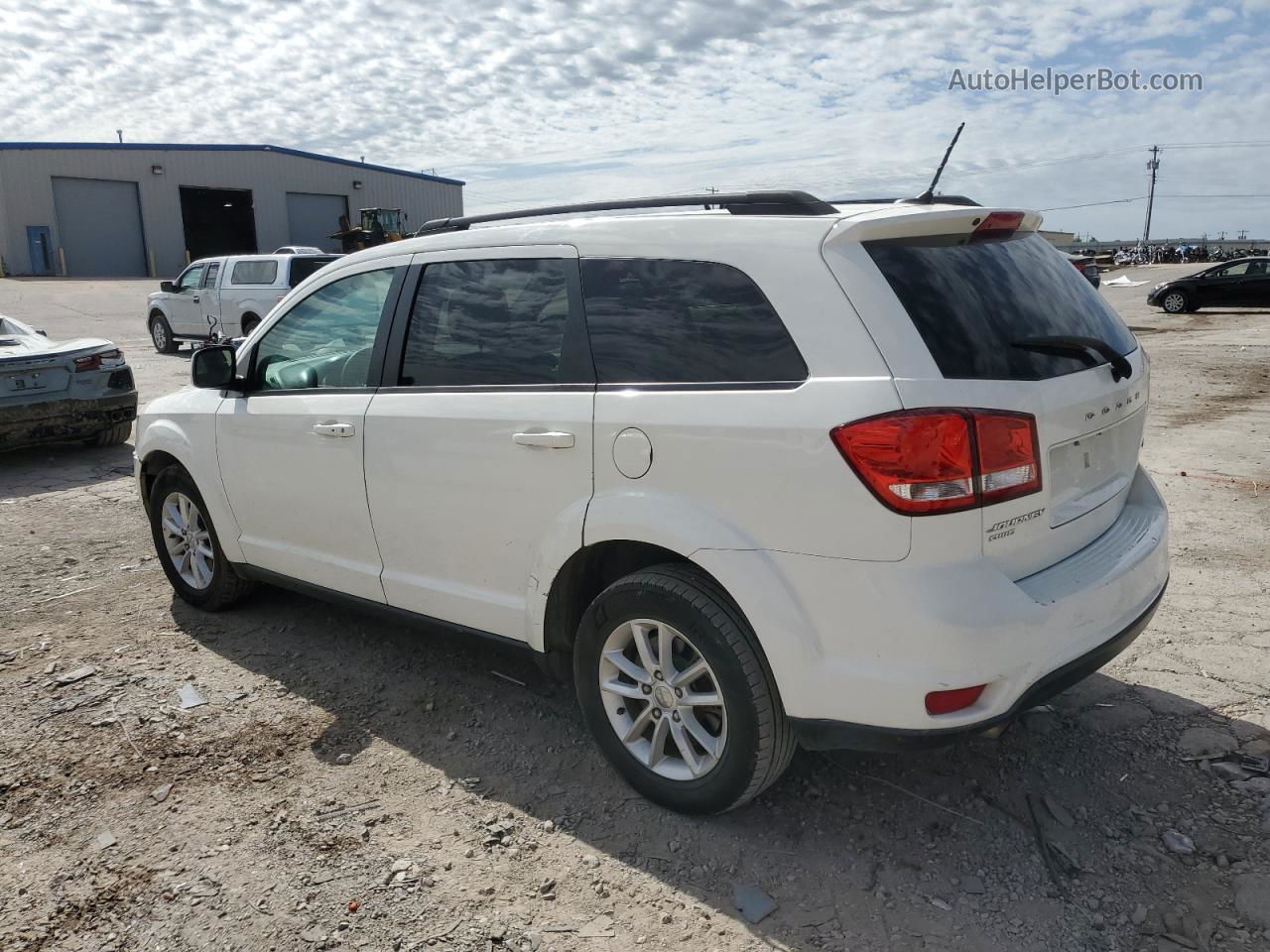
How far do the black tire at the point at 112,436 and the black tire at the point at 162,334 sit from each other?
33.1 feet

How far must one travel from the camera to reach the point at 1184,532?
5.78 m

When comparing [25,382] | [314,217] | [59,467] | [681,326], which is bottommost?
[59,467]

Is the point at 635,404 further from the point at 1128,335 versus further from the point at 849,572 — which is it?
the point at 1128,335

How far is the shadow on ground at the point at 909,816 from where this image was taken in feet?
8.63

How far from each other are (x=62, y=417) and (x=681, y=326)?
25.3 feet

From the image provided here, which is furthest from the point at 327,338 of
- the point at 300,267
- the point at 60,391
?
the point at 300,267

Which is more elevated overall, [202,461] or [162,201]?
[162,201]

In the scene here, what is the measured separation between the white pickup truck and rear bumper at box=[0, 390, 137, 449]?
7414mm

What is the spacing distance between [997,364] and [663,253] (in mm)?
1029

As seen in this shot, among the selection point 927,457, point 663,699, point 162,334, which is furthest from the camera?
point 162,334

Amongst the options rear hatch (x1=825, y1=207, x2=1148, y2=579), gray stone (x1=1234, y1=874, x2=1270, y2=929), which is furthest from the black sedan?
gray stone (x1=1234, y1=874, x2=1270, y2=929)

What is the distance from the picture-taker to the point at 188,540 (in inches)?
196

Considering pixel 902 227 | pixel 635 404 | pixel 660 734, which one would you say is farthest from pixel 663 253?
pixel 660 734

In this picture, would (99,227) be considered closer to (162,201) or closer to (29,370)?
(162,201)
